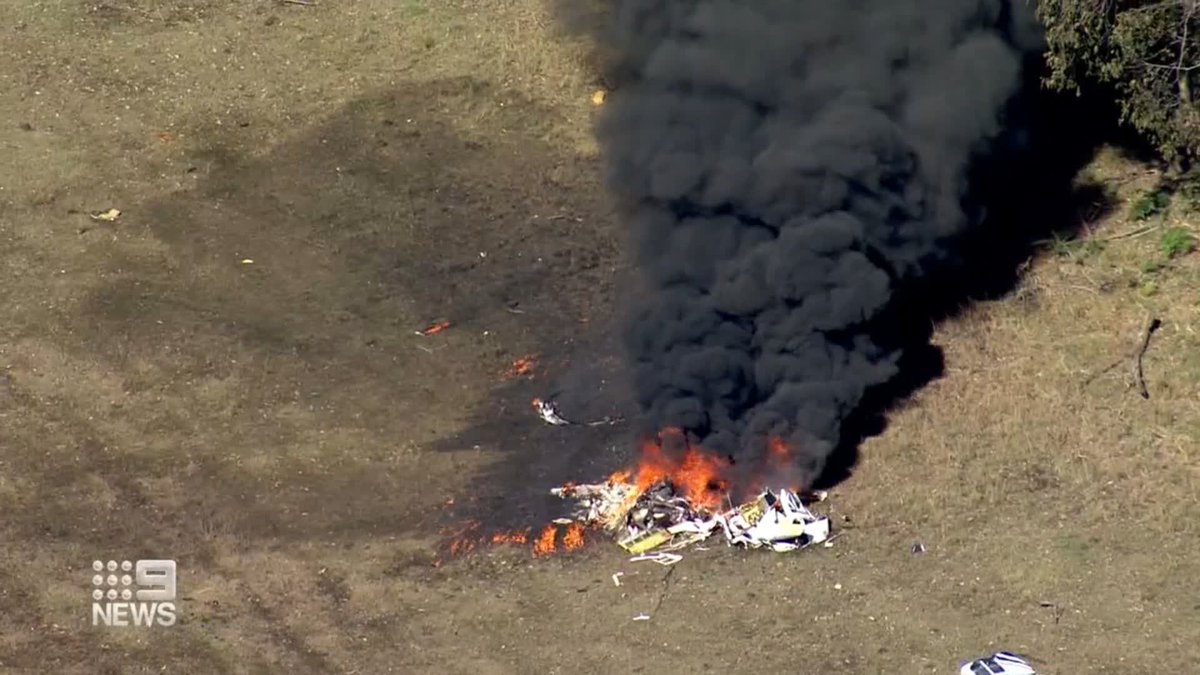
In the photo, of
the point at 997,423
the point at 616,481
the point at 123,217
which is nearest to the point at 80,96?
the point at 123,217

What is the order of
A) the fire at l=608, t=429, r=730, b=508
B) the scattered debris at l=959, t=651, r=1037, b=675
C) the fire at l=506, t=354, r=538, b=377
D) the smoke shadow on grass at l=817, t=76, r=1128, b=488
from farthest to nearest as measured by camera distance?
the fire at l=506, t=354, r=538, b=377 → the smoke shadow on grass at l=817, t=76, r=1128, b=488 → the fire at l=608, t=429, r=730, b=508 → the scattered debris at l=959, t=651, r=1037, b=675

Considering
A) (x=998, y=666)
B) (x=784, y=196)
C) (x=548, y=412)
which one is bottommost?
(x=998, y=666)

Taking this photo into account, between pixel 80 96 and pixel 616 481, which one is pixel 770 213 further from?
pixel 80 96

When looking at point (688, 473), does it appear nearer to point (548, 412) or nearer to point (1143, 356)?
point (548, 412)

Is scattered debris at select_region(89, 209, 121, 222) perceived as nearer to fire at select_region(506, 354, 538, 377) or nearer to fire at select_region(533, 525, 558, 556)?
fire at select_region(506, 354, 538, 377)

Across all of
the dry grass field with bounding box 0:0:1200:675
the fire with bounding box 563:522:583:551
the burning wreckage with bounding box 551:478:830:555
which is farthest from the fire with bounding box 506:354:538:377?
the fire with bounding box 563:522:583:551

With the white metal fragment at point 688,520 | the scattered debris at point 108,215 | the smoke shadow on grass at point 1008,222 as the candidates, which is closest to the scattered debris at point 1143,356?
the smoke shadow on grass at point 1008,222

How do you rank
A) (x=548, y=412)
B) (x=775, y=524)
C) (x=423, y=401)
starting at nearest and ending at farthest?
(x=775, y=524), (x=548, y=412), (x=423, y=401)

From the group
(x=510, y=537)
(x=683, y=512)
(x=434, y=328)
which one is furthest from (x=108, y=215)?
(x=683, y=512)
